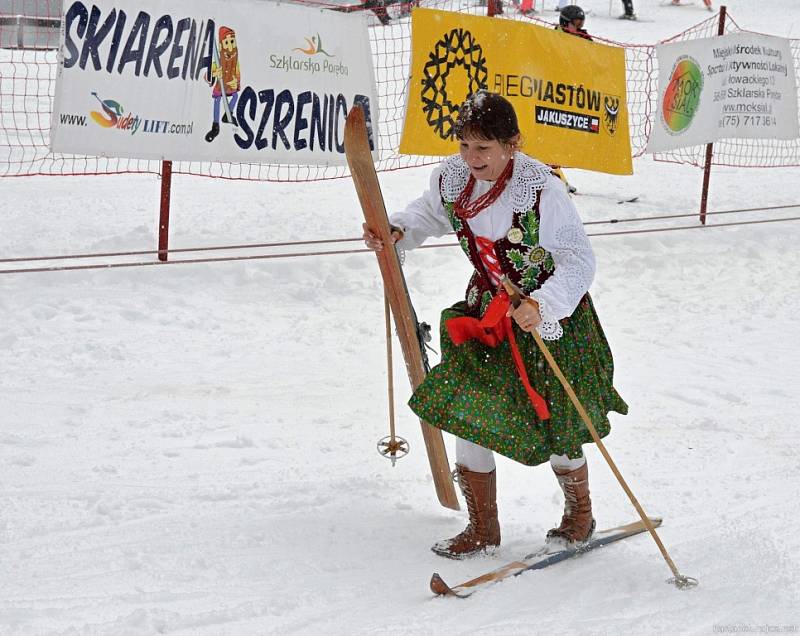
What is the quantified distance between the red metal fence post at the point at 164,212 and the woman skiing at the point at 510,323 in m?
3.30

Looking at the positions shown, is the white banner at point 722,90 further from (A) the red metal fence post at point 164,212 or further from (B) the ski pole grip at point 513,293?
(B) the ski pole grip at point 513,293

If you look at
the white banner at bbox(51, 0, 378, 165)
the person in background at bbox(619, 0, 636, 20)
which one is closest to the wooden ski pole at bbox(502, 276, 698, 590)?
the white banner at bbox(51, 0, 378, 165)

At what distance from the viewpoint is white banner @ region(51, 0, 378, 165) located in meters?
5.68

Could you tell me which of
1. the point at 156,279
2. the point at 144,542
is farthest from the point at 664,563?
the point at 156,279

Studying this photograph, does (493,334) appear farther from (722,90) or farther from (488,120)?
(722,90)

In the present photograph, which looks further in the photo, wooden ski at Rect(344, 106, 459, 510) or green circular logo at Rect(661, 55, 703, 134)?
green circular logo at Rect(661, 55, 703, 134)

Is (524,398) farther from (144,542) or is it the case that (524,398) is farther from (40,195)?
(40,195)

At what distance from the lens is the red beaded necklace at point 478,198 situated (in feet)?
10.5

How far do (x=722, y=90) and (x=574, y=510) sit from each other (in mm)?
5723

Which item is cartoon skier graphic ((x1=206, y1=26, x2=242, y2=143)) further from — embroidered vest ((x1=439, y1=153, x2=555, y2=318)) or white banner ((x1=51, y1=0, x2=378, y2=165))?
embroidered vest ((x1=439, y1=153, x2=555, y2=318))

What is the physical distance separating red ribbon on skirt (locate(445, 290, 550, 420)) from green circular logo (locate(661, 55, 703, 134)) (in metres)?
5.33

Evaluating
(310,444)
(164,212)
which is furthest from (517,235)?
(164,212)

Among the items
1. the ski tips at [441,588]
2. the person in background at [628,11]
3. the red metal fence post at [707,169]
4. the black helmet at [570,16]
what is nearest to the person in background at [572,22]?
the black helmet at [570,16]

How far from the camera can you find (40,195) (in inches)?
296
